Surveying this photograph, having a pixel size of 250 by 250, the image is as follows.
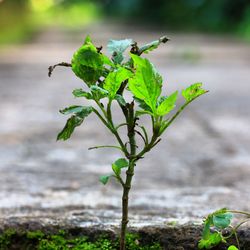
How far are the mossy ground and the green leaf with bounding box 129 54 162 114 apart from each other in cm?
34

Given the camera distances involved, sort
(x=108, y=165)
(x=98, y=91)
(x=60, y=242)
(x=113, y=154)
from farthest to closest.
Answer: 1. (x=113, y=154)
2. (x=108, y=165)
3. (x=60, y=242)
4. (x=98, y=91)

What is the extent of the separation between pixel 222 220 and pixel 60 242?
1.27 feet

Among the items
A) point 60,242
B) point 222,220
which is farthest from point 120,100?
point 60,242

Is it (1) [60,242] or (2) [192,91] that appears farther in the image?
(1) [60,242]

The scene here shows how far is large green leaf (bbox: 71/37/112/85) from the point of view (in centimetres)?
85

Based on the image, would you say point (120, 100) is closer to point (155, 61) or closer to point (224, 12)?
point (155, 61)

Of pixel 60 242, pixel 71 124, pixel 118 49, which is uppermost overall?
pixel 118 49

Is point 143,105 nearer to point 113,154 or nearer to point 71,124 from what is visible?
point 71,124

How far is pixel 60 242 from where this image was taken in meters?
1.12

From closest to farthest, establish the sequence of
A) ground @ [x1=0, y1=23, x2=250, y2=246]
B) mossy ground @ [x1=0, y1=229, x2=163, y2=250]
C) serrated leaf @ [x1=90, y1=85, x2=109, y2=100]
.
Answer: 1. serrated leaf @ [x1=90, y1=85, x2=109, y2=100]
2. mossy ground @ [x1=0, y1=229, x2=163, y2=250]
3. ground @ [x1=0, y1=23, x2=250, y2=246]

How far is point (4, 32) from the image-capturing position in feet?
31.1

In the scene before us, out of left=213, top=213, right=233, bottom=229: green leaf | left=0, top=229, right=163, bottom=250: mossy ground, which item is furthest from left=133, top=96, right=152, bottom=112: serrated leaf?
left=0, top=229, right=163, bottom=250: mossy ground

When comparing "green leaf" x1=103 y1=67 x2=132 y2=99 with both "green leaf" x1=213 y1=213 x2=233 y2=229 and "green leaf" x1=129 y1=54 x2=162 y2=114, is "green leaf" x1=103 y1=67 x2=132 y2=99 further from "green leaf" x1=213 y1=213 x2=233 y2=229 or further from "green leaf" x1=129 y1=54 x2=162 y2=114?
"green leaf" x1=213 y1=213 x2=233 y2=229

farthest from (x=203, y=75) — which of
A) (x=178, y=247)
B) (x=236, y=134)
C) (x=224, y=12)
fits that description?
(x=224, y=12)
